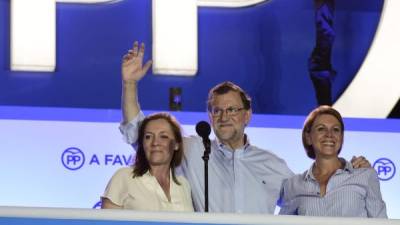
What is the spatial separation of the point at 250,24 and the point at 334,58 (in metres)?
0.52

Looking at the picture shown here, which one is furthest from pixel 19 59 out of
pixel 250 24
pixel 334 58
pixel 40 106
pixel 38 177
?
pixel 334 58

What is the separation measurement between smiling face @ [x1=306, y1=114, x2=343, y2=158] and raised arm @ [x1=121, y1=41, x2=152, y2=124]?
31.5 inches

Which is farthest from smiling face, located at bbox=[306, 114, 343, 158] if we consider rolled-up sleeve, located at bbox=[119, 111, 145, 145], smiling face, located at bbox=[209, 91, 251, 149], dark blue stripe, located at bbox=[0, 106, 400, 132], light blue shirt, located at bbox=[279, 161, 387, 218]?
dark blue stripe, located at bbox=[0, 106, 400, 132]

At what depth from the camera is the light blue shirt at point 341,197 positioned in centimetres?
435

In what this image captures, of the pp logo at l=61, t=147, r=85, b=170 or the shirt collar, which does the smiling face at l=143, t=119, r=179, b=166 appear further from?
the pp logo at l=61, t=147, r=85, b=170

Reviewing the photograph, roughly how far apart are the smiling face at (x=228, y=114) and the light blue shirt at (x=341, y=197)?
36 cm

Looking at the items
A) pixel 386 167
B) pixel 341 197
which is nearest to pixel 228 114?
pixel 341 197

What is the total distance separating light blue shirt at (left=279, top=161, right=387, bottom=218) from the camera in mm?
4352

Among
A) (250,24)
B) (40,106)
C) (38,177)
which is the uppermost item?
(250,24)

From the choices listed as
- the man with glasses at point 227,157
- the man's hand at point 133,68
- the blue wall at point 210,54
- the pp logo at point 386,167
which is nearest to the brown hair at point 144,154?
the man with glasses at point 227,157

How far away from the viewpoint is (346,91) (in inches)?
233

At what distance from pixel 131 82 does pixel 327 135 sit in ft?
2.98

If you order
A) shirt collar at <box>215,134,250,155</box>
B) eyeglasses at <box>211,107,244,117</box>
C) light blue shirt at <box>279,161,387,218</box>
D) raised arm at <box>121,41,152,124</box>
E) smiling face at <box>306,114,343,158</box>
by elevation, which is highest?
raised arm at <box>121,41,152,124</box>

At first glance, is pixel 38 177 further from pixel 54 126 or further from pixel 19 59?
pixel 19 59
